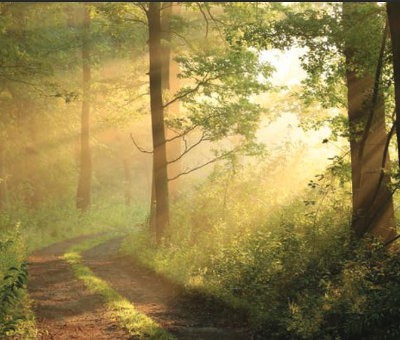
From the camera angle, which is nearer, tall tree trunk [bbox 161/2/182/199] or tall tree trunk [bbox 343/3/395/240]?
tall tree trunk [bbox 343/3/395/240]

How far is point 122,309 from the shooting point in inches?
441

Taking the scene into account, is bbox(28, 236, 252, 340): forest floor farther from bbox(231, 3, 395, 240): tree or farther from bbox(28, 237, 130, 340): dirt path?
bbox(231, 3, 395, 240): tree

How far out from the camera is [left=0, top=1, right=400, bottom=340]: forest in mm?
9570

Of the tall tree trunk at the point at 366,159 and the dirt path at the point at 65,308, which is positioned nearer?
the dirt path at the point at 65,308

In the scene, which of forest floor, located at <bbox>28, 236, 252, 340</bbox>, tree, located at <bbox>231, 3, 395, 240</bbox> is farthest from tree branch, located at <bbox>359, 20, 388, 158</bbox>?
forest floor, located at <bbox>28, 236, 252, 340</bbox>

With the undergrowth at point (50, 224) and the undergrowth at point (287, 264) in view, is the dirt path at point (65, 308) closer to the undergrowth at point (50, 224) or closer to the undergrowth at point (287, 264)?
the undergrowth at point (50, 224)

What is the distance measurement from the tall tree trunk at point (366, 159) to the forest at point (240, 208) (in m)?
0.03

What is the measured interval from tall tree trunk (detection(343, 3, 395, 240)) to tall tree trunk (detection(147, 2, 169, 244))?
7981mm

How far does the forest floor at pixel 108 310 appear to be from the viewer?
977cm

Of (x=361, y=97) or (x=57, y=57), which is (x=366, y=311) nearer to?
(x=361, y=97)

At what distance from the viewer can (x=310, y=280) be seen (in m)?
10.4

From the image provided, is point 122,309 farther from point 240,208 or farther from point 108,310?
point 240,208

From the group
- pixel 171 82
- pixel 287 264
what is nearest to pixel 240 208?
pixel 287 264

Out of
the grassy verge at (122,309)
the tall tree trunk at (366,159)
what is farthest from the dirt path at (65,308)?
the tall tree trunk at (366,159)
